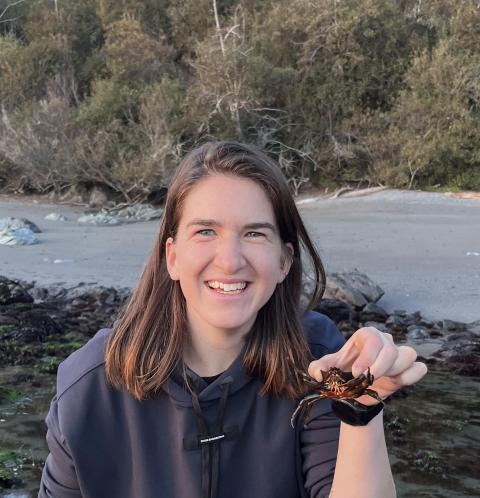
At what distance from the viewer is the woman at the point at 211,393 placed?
2061 millimetres

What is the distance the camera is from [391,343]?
1.76m

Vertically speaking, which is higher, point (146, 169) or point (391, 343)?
point (391, 343)

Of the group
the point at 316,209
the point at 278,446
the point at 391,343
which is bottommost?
the point at 316,209

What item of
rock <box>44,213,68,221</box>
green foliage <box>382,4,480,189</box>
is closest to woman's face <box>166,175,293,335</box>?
rock <box>44,213,68,221</box>

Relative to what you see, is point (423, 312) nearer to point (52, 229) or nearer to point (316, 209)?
point (52, 229)

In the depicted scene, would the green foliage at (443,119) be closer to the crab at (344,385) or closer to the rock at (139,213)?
the rock at (139,213)

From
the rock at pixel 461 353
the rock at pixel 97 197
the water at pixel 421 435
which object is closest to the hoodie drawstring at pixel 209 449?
the water at pixel 421 435

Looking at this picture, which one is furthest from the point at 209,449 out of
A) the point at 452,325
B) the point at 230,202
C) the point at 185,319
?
the point at 452,325

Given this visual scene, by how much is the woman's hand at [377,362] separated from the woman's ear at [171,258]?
A: 0.59 meters

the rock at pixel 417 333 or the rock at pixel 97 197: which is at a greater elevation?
the rock at pixel 417 333

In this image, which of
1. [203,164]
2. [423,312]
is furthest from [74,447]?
[423,312]

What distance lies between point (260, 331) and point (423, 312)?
8.50 metres

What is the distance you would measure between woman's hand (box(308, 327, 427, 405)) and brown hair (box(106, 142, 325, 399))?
0.31 meters

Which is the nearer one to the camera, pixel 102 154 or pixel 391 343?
pixel 391 343
